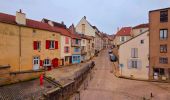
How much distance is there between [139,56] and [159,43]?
Answer: 405 cm

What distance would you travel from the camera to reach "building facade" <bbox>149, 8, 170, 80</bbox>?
90.1 feet

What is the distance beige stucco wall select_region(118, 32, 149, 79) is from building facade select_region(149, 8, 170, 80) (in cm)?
83

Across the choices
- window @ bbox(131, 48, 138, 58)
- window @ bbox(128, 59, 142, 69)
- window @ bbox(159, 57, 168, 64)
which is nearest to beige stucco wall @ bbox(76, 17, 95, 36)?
window @ bbox(131, 48, 138, 58)

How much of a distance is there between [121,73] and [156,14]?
1237cm

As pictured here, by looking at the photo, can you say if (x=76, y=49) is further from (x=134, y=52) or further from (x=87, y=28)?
(x=87, y=28)

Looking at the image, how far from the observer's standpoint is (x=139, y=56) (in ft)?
97.5

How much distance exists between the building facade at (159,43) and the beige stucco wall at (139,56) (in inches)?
32.7

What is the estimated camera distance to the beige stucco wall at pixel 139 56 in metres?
29.2

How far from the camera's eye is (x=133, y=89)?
23406 mm

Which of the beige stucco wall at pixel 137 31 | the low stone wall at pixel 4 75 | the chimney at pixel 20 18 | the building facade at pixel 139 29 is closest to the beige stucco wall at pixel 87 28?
the beige stucco wall at pixel 137 31

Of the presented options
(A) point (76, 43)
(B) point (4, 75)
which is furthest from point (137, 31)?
(B) point (4, 75)

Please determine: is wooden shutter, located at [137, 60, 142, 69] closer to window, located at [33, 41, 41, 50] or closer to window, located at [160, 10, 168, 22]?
window, located at [160, 10, 168, 22]

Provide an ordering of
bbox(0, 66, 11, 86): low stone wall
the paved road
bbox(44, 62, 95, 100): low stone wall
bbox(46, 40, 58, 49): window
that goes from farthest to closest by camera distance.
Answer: bbox(46, 40, 58, 49): window, the paved road, bbox(0, 66, 11, 86): low stone wall, bbox(44, 62, 95, 100): low stone wall

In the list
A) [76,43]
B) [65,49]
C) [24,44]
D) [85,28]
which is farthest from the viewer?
[85,28]
